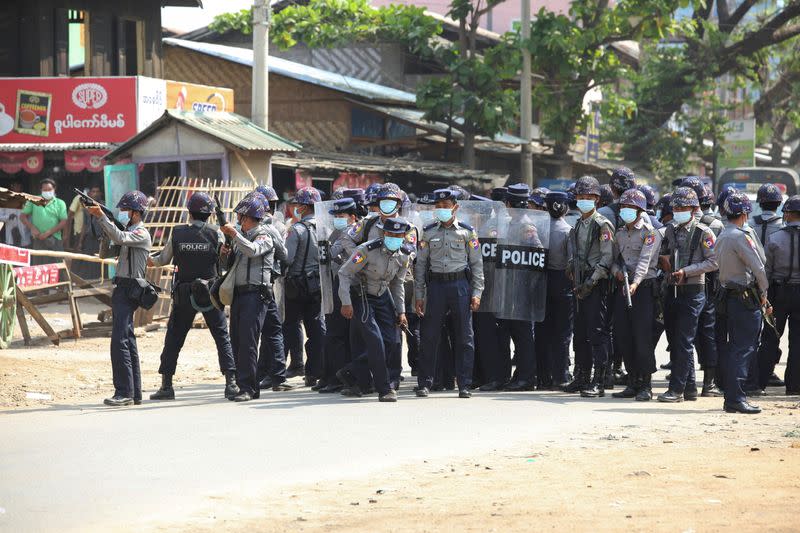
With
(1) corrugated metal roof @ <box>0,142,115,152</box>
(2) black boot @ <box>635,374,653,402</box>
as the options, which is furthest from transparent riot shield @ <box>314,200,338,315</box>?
(1) corrugated metal roof @ <box>0,142,115,152</box>

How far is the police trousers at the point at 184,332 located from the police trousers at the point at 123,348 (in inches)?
15.0

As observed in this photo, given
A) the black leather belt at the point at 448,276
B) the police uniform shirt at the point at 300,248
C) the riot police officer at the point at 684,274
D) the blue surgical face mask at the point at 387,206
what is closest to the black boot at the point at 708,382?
the riot police officer at the point at 684,274

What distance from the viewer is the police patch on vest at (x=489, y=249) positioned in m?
12.3

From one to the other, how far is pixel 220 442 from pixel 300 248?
3762 mm

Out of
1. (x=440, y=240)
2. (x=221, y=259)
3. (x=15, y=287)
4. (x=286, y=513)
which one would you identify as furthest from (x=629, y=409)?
(x=15, y=287)

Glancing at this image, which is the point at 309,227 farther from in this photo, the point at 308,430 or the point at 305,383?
the point at 308,430

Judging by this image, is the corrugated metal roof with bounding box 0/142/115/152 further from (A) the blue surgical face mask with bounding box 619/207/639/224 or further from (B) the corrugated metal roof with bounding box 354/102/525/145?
(A) the blue surgical face mask with bounding box 619/207/639/224

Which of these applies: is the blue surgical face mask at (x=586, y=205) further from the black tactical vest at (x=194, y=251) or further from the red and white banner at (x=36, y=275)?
the red and white banner at (x=36, y=275)

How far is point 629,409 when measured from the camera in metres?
10.9

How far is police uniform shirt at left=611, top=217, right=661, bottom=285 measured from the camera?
11180mm

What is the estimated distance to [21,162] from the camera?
22.5 metres

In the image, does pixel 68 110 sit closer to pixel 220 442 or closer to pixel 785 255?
pixel 785 255

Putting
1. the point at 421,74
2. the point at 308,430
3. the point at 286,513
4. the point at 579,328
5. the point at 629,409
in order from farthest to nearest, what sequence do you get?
the point at 421,74, the point at 579,328, the point at 629,409, the point at 308,430, the point at 286,513

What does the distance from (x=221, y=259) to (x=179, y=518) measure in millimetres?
4805
